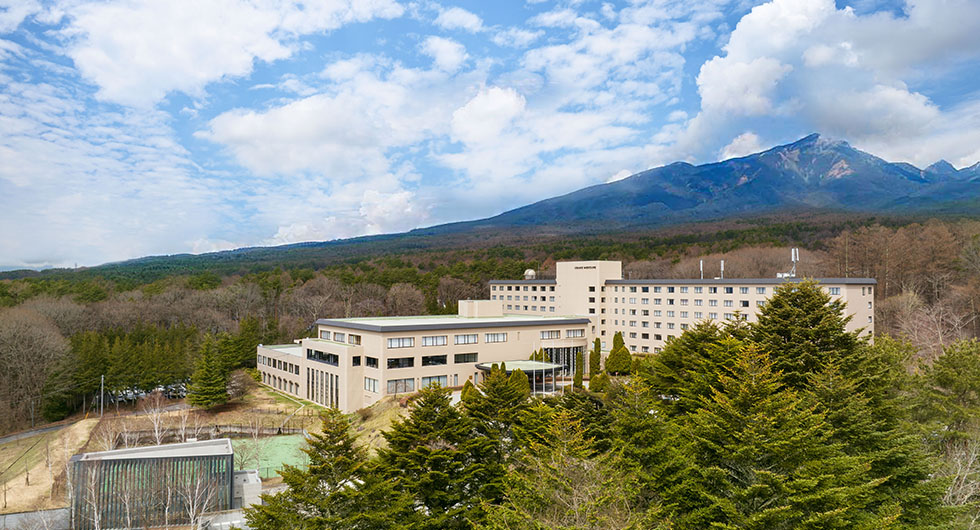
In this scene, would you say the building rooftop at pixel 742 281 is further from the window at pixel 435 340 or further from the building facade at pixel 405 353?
the window at pixel 435 340

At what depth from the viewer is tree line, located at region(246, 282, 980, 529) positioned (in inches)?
530

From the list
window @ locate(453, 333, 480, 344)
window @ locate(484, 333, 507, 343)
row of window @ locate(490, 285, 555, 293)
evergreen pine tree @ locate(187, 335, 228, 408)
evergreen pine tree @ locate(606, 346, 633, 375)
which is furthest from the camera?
row of window @ locate(490, 285, 555, 293)

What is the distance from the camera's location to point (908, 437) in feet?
54.0

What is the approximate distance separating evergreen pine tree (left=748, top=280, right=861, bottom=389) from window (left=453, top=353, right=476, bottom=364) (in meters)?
24.9

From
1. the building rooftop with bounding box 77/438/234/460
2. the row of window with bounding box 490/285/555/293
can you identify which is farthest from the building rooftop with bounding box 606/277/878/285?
the building rooftop with bounding box 77/438/234/460

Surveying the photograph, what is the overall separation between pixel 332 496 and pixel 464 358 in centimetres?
2886

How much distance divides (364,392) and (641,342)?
28.6 m

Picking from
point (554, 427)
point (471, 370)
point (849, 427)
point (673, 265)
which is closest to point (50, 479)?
point (471, 370)

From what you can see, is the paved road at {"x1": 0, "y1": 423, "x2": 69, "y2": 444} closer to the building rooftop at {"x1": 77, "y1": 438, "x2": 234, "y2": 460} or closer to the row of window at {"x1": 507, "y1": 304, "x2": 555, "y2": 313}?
the building rooftop at {"x1": 77, "y1": 438, "x2": 234, "y2": 460}

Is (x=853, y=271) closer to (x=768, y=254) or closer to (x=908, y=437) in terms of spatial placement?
(x=768, y=254)

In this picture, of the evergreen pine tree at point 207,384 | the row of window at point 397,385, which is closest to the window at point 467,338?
the row of window at point 397,385

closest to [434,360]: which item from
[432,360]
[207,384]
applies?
[432,360]

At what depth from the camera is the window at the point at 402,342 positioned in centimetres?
3950

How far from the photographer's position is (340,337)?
45000 mm
